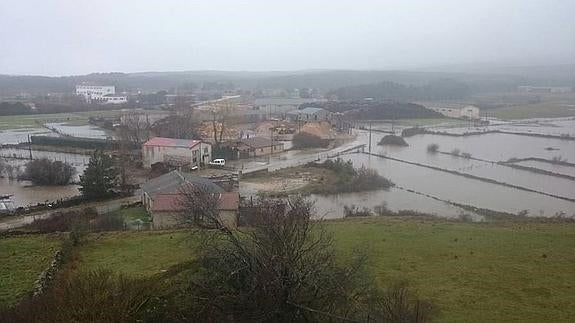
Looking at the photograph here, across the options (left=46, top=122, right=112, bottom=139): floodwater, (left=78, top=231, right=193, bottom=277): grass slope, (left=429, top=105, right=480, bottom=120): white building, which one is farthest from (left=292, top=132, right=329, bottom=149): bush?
(left=429, top=105, right=480, bottom=120): white building

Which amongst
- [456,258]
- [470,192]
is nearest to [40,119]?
[470,192]

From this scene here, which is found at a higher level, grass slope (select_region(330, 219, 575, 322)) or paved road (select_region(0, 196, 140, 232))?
grass slope (select_region(330, 219, 575, 322))

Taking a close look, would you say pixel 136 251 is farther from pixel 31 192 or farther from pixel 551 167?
pixel 551 167

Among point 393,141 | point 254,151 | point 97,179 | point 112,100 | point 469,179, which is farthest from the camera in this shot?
point 112,100

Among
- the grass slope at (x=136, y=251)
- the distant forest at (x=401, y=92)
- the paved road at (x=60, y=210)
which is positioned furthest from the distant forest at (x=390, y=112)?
the grass slope at (x=136, y=251)

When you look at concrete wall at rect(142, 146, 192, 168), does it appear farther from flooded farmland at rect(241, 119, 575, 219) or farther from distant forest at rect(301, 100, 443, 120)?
distant forest at rect(301, 100, 443, 120)

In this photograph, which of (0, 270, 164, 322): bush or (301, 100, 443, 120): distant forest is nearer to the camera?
(0, 270, 164, 322): bush

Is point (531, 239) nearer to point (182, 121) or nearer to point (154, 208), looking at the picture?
point (154, 208)
